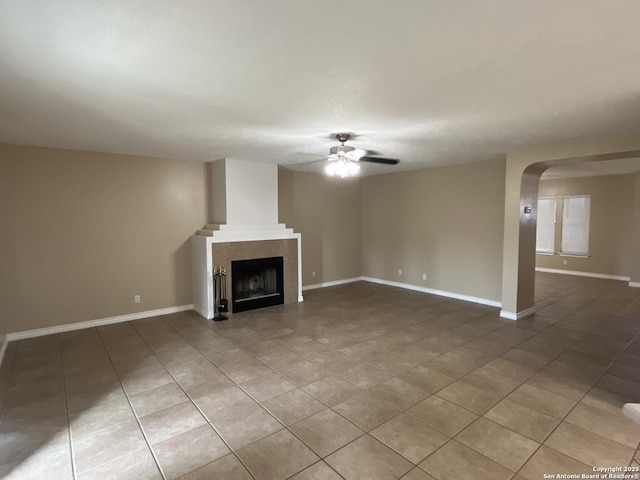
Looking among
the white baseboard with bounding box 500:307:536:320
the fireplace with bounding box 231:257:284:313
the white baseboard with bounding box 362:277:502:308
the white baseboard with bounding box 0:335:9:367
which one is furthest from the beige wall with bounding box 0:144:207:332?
the white baseboard with bounding box 500:307:536:320

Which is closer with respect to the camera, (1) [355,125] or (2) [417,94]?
(2) [417,94]

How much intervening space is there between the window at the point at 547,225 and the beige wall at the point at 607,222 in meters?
0.45

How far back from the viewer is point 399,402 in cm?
286

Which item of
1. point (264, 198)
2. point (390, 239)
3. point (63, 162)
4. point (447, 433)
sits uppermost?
point (63, 162)

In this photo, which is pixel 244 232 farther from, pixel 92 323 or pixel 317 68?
pixel 317 68

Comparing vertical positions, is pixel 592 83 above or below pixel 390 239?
above

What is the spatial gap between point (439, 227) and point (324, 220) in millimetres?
2411

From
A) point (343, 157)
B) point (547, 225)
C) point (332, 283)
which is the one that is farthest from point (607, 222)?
point (343, 157)

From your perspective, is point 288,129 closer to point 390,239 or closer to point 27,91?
point 27,91

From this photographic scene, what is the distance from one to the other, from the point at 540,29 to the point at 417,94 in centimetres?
95

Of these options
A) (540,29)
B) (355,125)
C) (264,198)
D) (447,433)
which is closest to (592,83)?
(540,29)

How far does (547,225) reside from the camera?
9.01 metres

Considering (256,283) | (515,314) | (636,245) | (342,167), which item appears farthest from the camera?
(636,245)

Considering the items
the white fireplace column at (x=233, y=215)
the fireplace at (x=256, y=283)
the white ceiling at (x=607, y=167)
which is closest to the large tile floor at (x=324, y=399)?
the fireplace at (x=256, y=283)
